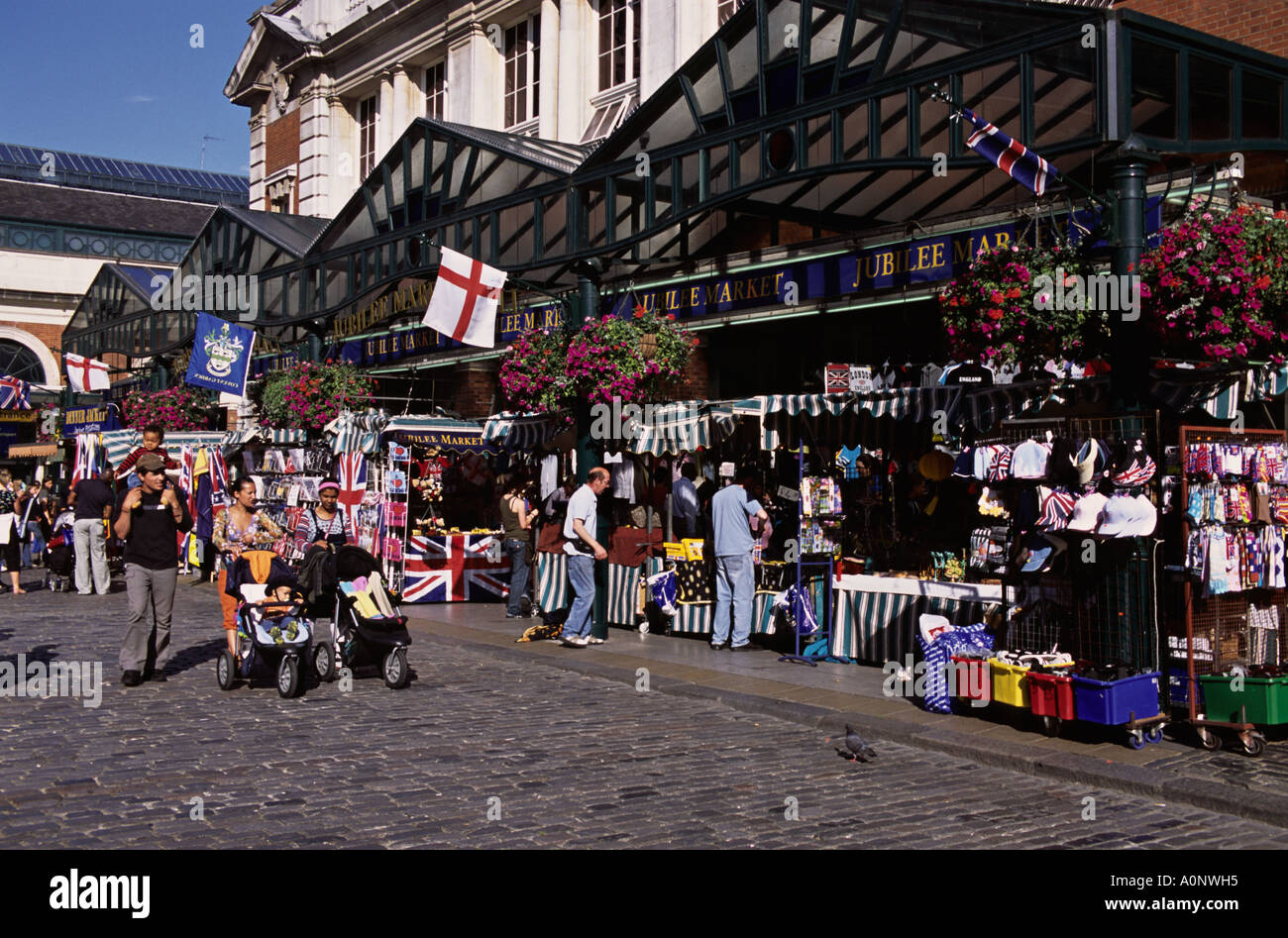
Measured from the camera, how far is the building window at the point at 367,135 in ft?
104

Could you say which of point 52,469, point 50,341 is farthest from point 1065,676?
point 50,341

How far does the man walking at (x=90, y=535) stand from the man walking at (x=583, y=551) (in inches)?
344

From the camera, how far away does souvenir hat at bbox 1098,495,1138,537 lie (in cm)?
873

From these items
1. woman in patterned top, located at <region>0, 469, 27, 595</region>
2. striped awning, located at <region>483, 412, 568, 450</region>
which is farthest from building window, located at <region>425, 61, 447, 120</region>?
striped awning, located at <region>483, 412, 568, 450</region>

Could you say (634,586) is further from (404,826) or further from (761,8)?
(404,826)

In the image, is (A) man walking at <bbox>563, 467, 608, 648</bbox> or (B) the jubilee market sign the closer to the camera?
(B) the jubilee market sign

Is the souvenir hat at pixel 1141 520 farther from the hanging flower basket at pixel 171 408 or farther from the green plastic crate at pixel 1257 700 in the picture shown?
the hanging flower basket at pixel 171 408

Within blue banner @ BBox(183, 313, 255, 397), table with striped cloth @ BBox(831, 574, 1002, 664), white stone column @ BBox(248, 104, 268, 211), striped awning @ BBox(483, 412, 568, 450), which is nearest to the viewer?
table with striped cloth @ BBox(831, 574, 1002, 664)

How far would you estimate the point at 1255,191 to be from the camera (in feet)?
42.1

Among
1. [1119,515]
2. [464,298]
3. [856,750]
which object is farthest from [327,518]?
[1119,515]

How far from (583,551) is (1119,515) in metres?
6.09

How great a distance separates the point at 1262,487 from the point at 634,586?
771 cm

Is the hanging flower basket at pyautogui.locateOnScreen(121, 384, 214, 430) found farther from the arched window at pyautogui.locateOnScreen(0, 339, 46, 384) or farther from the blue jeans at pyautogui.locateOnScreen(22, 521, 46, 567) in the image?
the arched window at pyautogui.locateOnScreen(0, 339, 46, 384)

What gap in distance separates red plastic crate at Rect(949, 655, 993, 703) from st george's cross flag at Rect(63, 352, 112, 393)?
87.8ft
